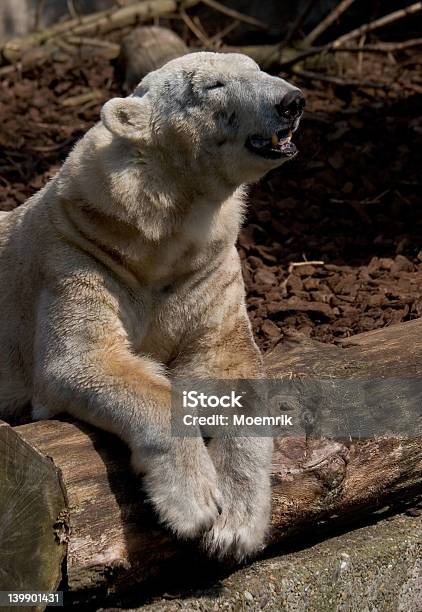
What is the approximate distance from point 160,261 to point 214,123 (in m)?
0.60

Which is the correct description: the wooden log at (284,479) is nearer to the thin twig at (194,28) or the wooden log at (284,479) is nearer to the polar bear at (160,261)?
the polar bear at (160,261)

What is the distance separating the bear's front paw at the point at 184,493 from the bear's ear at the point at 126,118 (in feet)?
4.33

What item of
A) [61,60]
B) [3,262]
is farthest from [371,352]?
[61,60]

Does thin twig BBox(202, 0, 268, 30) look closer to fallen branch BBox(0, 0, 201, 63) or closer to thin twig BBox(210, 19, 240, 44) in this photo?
thin twig BBox(210, 19, 240, 44)

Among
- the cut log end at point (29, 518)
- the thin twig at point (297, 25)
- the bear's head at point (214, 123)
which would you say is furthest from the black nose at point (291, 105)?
the thin twig at point (297, 25)

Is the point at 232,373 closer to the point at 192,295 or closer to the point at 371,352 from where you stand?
the point at 192,295

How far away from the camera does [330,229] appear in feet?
21.5

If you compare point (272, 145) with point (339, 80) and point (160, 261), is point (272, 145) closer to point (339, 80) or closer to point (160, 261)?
point (160, 261)

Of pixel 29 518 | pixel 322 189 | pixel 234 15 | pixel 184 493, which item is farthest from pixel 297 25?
pixel 29 518

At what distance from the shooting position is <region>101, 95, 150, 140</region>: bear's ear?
398 cm

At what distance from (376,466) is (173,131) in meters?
1.56

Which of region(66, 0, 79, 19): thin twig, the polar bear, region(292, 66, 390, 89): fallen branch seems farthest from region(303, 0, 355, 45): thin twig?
the polar bear

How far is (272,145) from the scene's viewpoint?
13.0 ft

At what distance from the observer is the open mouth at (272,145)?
3.94 m
